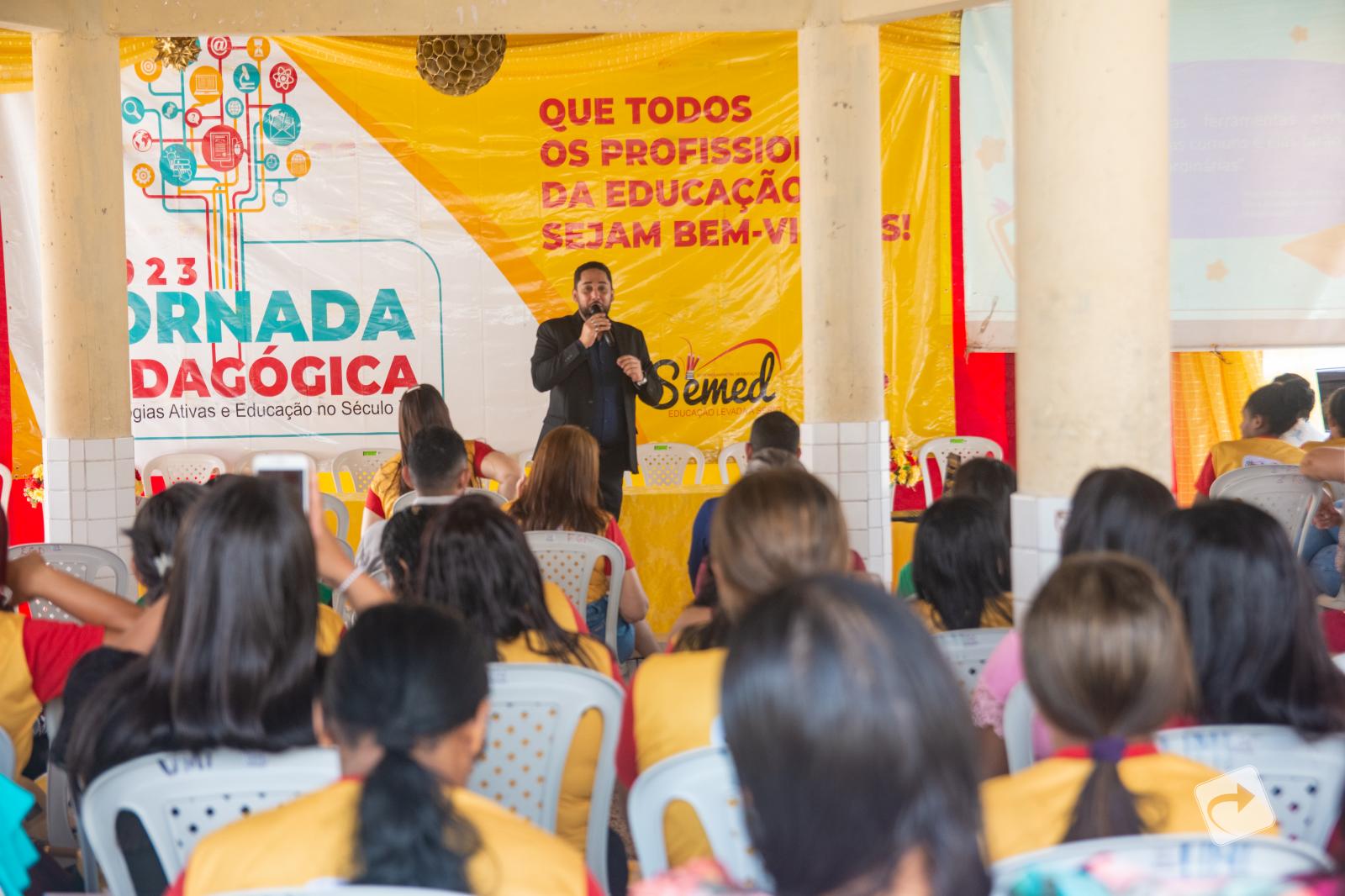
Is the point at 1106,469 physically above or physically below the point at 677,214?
below

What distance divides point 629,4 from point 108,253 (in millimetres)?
2774

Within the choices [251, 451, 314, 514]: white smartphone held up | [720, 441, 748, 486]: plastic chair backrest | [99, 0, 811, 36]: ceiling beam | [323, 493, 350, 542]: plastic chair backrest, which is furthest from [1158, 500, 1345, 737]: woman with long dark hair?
[720, 441, 748, 486]: plastic chair backrest

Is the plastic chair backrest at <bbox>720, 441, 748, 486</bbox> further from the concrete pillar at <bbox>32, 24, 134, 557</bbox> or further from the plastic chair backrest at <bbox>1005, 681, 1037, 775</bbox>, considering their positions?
the plastic chair backrest at <bbox>1005, 681, 1037, 775</bbox>

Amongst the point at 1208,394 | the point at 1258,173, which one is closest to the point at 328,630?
the point at 1258,173

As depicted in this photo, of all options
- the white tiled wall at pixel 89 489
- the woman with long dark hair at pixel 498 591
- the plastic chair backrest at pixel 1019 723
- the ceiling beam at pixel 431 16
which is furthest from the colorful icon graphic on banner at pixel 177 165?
the plastic chair backrest at pixel 1019 723

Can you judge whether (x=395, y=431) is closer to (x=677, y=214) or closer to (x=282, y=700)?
(x=677, y=214)

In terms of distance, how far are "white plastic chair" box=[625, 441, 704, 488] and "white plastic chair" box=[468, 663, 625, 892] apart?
6.21 meters

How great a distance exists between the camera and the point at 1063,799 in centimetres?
174

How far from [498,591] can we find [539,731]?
0.35 meters

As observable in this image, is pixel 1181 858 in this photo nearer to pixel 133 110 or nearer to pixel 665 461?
pixel 665 461

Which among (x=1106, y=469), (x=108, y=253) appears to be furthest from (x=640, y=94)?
(x=1106, y=469)

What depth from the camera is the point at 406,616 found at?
181 cm

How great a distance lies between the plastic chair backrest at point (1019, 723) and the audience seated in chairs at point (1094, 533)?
80mm

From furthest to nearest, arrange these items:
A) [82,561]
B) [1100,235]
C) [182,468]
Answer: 1. [182,468]
2. [82,561]
3. [1100,235]
